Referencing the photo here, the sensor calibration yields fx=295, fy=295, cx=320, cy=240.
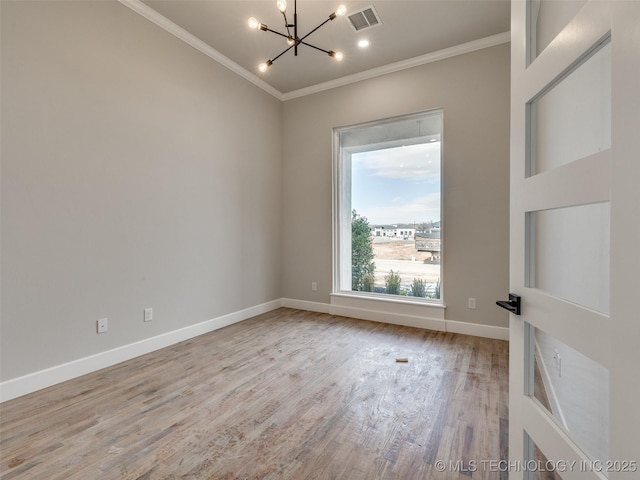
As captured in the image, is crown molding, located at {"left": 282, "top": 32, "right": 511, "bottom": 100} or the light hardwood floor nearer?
the light hardwood floor

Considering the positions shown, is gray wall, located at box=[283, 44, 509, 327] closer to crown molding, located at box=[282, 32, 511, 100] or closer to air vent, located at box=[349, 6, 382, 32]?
crown molding, located at box=[282, 32, 511, 100]

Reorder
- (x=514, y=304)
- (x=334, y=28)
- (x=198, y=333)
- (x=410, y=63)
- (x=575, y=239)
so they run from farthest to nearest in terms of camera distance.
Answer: (x=410, y=63) < (x=198, y=333) < (x=334, y=28) < (x=514, y=304) < (x=575, y=239)

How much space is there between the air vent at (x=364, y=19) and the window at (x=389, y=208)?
1.13 meters

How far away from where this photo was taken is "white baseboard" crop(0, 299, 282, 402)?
6.86 ft

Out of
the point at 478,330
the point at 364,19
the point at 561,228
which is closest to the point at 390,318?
the point at 478,330

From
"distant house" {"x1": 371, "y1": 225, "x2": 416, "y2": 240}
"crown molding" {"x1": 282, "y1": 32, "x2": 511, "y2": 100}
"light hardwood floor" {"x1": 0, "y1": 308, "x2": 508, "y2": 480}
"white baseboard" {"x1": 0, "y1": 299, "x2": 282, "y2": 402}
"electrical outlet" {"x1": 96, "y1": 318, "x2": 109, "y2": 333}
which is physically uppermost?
"crown molding" {"x1": 282, "y1": 32, "x2": 511, "y2": 100}

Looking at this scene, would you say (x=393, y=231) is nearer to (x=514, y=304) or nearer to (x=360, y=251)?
(x=360, y=251)

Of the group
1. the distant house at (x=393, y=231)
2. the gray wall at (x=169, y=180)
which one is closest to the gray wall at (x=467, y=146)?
the gray wall at (x=169, y=180)

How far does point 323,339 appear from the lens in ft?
10.7

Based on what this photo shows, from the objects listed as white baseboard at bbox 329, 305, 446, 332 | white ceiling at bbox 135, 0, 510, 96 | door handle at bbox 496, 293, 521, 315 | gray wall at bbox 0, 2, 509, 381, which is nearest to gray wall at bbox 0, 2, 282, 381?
gray wall at bbox 0, 2, 509, 381

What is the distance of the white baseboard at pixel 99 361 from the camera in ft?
6.86

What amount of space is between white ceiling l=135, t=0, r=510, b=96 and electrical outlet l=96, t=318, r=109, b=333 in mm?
2852

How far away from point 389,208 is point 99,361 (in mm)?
3535

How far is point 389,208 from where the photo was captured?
4043mm
